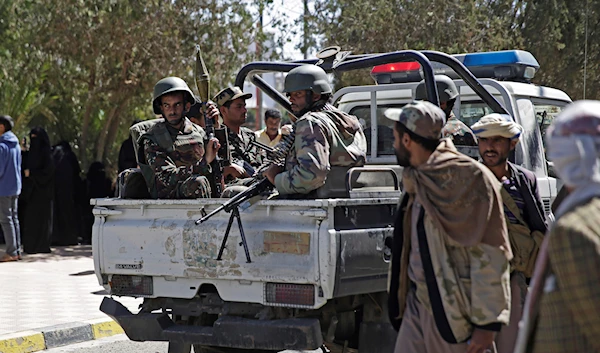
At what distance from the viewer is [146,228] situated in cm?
598

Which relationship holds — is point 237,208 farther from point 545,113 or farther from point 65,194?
point 65,194

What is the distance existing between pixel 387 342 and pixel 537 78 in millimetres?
13132

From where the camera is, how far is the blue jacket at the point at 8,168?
12305 millimetres

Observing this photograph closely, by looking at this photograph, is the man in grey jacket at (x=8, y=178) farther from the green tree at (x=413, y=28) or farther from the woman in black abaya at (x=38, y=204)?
the green tree at (x=413, y=28)

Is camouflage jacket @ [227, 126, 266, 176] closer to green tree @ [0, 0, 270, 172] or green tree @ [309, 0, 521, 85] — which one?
green tree @ [0, 0, 270, 172]

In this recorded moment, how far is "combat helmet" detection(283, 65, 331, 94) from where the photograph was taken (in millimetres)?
5816

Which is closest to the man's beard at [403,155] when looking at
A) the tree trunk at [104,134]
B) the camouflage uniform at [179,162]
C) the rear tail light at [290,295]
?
the rear tail light at [290,295]

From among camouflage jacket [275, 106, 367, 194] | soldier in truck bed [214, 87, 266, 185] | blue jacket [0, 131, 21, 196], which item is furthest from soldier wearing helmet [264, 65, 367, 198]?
blue jacket [0, 131, 21, 196]

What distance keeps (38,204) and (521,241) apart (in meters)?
10.3

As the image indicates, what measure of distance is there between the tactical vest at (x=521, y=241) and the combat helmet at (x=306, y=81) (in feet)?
5.02

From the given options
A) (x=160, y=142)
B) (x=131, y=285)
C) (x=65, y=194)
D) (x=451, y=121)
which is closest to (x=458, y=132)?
(x=451, y=121)

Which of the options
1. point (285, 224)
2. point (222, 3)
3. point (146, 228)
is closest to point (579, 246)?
point (285, 224)

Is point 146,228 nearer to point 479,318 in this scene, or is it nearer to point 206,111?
point 206,111

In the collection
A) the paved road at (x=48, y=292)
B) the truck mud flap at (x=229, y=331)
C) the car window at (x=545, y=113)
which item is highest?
the car window at (x=545, y=113)
